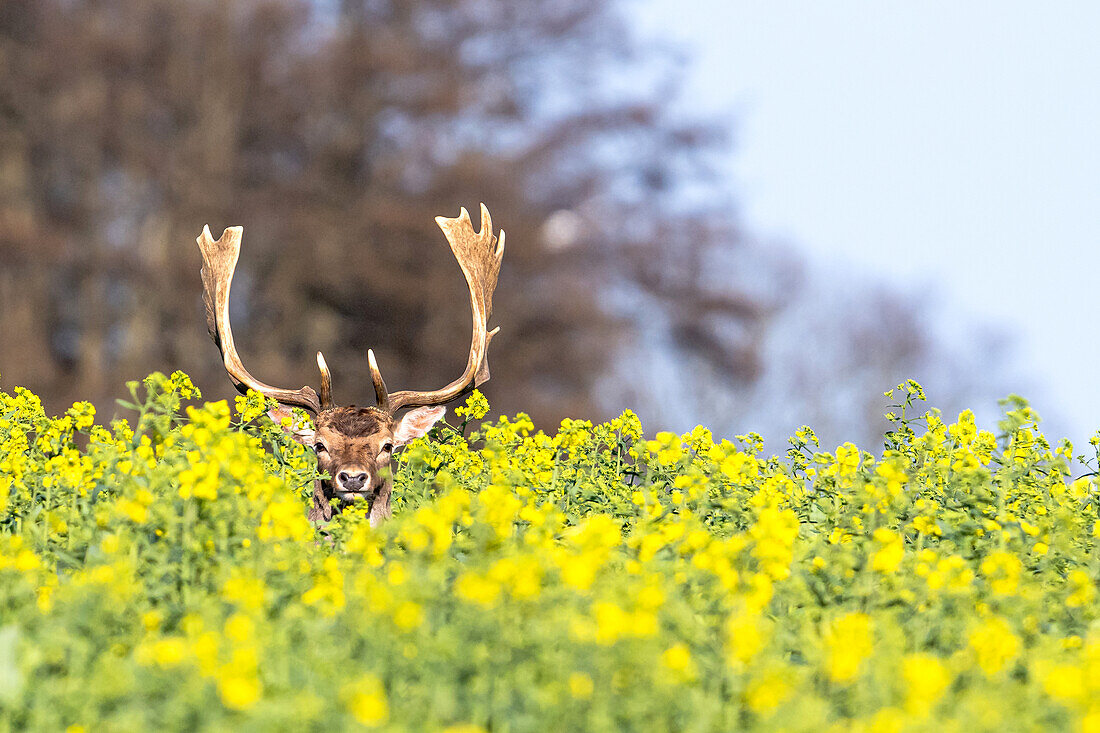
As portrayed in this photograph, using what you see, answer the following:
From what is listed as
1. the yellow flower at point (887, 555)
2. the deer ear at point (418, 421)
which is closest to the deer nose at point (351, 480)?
the deer ear at point (418, 421)

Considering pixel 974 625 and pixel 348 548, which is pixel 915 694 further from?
pixel 348 548

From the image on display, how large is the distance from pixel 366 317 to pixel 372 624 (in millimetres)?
18319

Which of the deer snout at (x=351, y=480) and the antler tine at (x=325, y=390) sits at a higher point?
the antler tine at (x=325, y=390)

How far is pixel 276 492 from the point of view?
4348 mm

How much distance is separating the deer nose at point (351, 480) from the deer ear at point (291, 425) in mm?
544

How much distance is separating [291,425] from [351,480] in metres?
0.93

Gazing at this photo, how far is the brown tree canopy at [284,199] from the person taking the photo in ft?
68.7

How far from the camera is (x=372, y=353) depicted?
27.7 ft

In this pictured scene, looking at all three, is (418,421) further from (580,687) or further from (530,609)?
(580,687)

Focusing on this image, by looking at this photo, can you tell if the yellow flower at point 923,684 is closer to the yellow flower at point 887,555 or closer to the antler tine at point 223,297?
the yellow flower at point 887,555

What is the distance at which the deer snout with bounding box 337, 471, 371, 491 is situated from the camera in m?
6.68

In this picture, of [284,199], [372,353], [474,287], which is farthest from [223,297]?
[284,199]

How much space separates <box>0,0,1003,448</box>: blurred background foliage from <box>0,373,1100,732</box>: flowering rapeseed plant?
1481 cm

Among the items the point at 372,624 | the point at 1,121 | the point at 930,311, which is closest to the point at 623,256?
the point at 1,121
